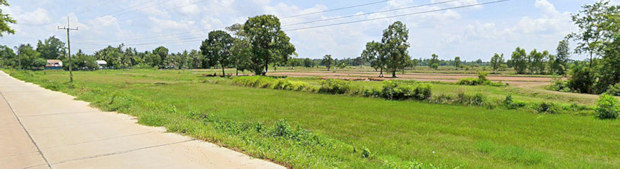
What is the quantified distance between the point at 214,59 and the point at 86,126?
52.4 m

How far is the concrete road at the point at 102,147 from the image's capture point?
539 centimetres

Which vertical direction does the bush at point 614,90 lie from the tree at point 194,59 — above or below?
below

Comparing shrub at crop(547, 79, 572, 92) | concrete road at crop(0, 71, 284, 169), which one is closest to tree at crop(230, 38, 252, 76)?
shrub at crop(547, 79, 572, 92)

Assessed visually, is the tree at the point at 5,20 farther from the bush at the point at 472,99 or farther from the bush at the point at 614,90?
the bush at the point at 614,90

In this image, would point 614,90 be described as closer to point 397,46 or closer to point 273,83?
point 273,83

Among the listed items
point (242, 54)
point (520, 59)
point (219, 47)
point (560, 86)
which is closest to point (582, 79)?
point (560, 86)

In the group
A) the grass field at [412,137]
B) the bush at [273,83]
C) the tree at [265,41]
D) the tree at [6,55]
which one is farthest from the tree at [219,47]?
the tree at [6,55]

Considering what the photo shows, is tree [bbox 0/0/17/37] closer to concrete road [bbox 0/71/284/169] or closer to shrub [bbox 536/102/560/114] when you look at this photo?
concrete road [bbox 0/71/284/169]

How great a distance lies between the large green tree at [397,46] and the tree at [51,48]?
504 feet

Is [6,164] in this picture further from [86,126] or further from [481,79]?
[481,79]

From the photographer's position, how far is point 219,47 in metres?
58.9

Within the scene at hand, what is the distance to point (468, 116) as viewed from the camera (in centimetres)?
1239

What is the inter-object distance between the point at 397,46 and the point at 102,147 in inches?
1948

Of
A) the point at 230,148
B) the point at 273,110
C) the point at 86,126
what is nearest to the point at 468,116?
the point at 273,110
